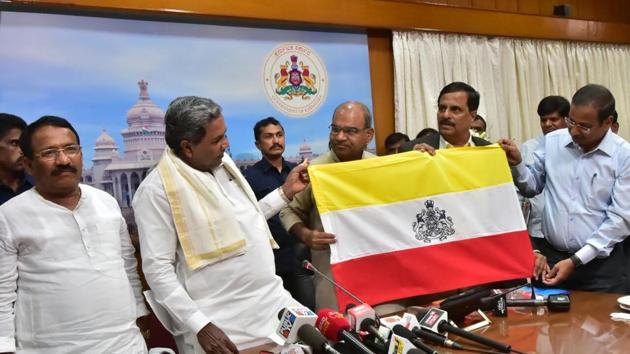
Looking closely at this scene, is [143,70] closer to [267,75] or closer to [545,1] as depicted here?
[267,75]

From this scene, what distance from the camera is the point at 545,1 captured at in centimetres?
577

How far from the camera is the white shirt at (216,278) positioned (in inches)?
74.4

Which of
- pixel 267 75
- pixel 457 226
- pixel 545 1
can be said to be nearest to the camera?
pixel 457 226

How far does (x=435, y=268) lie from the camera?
243 cm

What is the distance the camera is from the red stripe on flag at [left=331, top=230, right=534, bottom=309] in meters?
2.35

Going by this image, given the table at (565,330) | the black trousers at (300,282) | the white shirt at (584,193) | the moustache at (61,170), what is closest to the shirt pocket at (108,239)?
the moustache at (61,170)

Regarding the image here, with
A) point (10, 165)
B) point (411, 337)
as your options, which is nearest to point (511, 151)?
point (411, 337)

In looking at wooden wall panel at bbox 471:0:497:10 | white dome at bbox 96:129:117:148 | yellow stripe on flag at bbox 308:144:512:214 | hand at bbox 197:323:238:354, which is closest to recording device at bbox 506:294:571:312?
yellow stripe on flag at bbox 308:144:512:214

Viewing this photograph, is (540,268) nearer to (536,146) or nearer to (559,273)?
(559,273)

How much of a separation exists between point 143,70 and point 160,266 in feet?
6.66

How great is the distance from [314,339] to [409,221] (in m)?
1.11

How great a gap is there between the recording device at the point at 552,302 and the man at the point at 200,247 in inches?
39.1

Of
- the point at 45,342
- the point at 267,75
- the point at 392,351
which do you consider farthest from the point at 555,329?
the point at 267,75

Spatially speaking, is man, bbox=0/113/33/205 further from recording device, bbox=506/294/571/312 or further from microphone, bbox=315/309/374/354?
recording device, bbox=506/294/571/312
